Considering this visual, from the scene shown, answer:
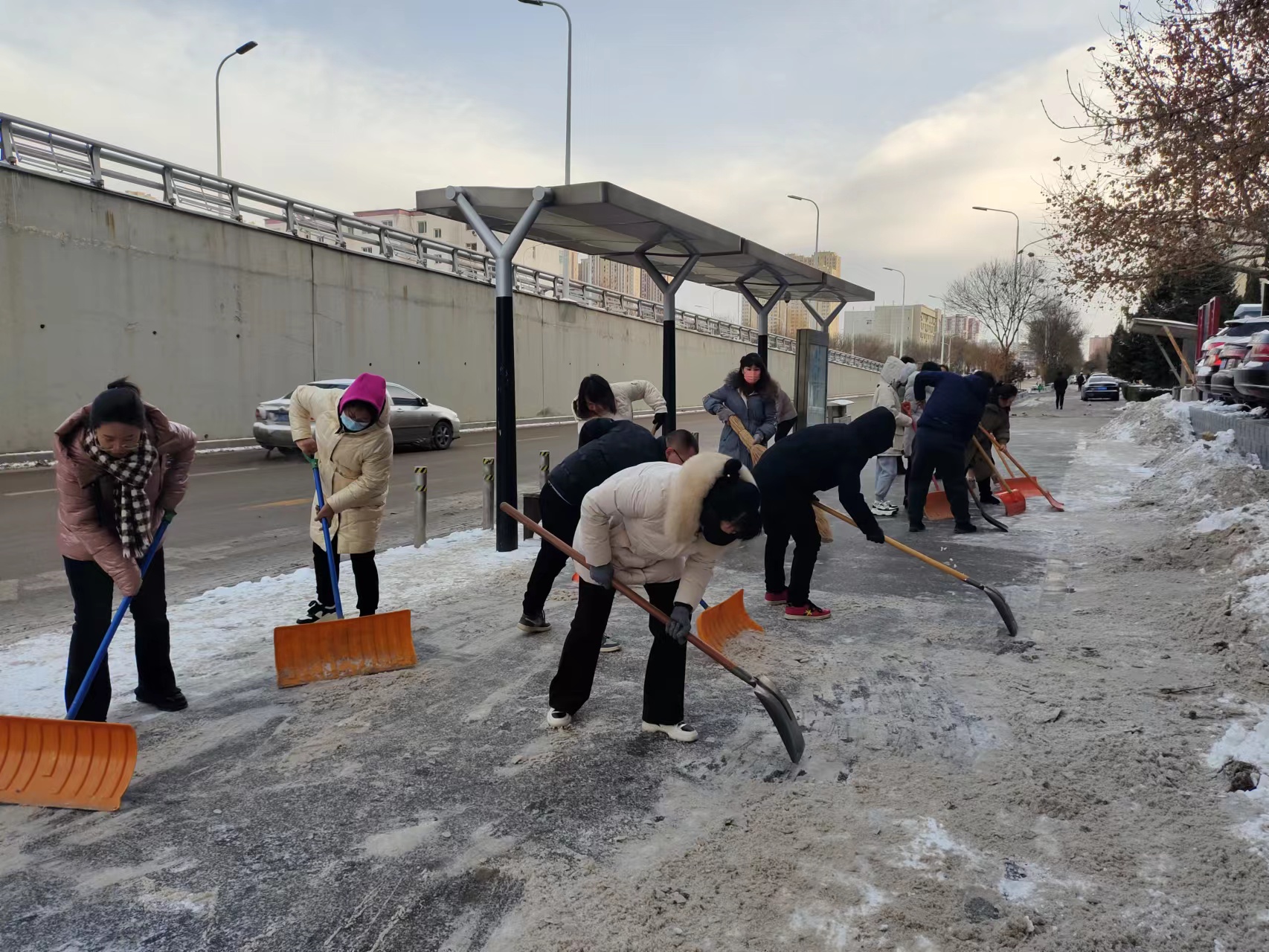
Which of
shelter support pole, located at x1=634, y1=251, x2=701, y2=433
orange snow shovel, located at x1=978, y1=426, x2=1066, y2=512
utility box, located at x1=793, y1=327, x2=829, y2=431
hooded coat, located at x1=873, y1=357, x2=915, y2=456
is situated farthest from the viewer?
utility box, located at x1=793, y1=327, x2=829, y2=431

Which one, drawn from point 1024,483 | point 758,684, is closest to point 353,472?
point 758,684

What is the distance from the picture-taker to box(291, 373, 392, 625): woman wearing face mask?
4.69 m

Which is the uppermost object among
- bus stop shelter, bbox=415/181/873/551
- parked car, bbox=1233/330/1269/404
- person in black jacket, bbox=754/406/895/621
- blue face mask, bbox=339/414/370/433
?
bus stop shelter, bbox=415/181/873/551

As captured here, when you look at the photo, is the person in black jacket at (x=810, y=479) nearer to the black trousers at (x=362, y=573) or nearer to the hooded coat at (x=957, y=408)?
the black trousers at (x=362, y=573)

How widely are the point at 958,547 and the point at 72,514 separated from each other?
22.6ft

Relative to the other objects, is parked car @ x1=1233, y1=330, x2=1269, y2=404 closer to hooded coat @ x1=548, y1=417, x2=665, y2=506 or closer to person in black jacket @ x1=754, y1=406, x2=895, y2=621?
person in black jacket @ x1=754, y1=406, x2=895, y2=621

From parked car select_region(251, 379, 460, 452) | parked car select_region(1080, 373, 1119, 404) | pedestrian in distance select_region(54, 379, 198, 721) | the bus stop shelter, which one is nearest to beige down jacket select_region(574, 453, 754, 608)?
pedestrian in distance select_region(54, 379, 198, 721)

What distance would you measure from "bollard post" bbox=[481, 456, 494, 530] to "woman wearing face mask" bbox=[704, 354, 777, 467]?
81.5 inches

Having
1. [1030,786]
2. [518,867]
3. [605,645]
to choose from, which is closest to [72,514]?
[518,867]

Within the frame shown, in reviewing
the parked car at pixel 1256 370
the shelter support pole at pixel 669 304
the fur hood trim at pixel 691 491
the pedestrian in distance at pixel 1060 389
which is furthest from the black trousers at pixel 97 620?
the pedestrian in distance at pixel 1060 389

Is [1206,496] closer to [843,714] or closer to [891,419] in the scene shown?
[891,419]

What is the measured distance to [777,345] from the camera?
45.8 meters

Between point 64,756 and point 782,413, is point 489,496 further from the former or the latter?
point 64,756

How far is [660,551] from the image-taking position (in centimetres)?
342
